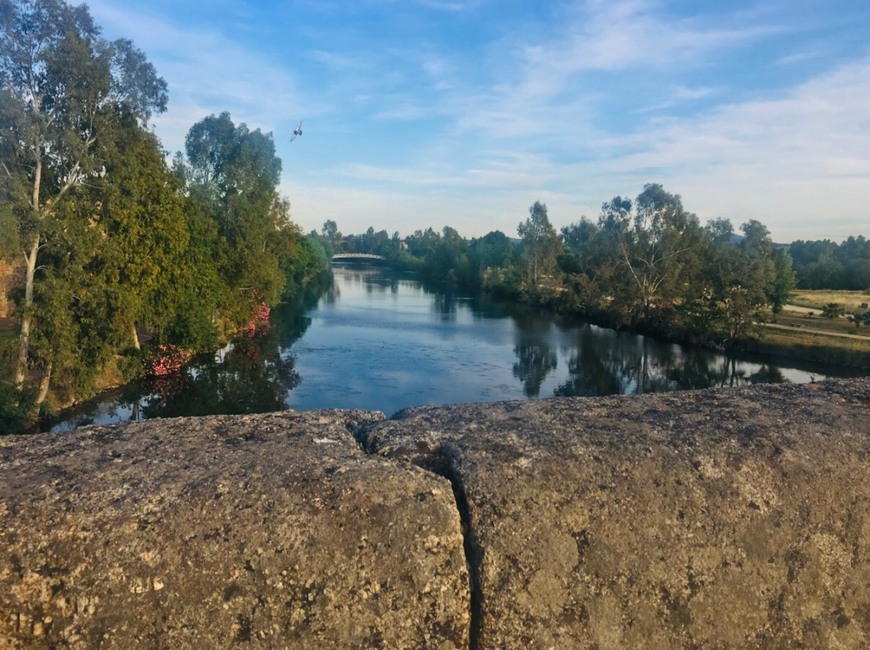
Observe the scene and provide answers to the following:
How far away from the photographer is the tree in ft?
246

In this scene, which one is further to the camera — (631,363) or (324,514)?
(631,363)

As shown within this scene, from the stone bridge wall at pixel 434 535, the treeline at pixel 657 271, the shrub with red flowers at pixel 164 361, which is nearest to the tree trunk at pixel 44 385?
the shrub with red flowers at pixel 164 361

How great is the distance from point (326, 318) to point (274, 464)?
49.4 metres

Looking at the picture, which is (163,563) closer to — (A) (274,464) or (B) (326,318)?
(A) (274,464)

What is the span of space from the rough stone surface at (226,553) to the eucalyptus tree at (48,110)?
19.5 meters

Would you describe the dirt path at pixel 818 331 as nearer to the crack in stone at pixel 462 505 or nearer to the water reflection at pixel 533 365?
the water reflection at pixel 533 365

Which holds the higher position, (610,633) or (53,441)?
(53,441)

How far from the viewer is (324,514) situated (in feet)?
6.95

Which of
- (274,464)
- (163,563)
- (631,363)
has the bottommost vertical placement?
(631,363)

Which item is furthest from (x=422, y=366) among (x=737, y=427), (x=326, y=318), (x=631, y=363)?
(x=737, y=427)

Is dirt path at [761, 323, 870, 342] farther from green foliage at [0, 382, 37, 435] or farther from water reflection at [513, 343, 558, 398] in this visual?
green foliage at [0, 382, 37, 435]

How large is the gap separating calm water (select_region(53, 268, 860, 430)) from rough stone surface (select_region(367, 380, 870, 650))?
43.6 feet

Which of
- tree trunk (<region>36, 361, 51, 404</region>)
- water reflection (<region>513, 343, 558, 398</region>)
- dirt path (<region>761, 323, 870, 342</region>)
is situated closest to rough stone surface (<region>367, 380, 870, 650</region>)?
tree trunk (<region>36, 361, 51, 404</region>)

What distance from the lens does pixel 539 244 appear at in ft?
253
